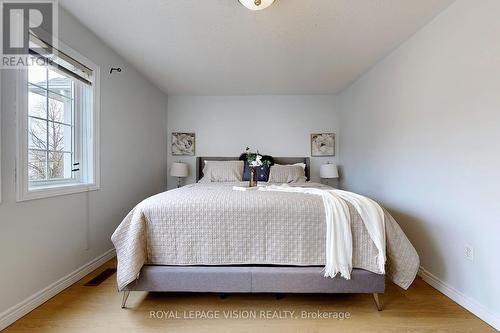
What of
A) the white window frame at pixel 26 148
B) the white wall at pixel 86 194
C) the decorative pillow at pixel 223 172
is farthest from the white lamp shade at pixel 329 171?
the white window frame at pixel 26 148

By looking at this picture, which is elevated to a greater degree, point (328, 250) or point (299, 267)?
point (328, 250)

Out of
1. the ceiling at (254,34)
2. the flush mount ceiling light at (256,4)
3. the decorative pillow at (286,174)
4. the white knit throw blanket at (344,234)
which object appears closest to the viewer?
the white knit throw blanket at (344,234)

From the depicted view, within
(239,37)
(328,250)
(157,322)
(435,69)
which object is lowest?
(157,322)

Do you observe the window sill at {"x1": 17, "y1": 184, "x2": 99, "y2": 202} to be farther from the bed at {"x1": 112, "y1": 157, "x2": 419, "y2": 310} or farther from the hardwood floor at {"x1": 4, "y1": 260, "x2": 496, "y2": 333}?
the hardwood floor at {"x1": 4, "y1": 260, "x2": 496, "y2": 333}

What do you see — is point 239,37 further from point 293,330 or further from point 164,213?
point 293,330

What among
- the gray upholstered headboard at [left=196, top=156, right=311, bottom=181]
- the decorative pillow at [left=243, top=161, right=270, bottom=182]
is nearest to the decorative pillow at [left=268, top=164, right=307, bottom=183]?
the decorative pillow at [left=243, top=161, right=270, bottom=182]

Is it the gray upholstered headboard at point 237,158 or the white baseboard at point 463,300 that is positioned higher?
the gray upholstered headboard at point 237,158

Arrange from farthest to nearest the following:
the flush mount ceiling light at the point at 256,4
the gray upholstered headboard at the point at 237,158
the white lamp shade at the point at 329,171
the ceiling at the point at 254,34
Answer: the gray upholstered headboard at the point at 237,158, the white lamp shade at the point at 329,171, the ceiling at the point at 254,34, the flush mount ceiling light at the point at 256,4

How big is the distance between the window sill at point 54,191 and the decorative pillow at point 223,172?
5.52ft

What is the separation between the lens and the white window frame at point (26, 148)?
5.65 ft

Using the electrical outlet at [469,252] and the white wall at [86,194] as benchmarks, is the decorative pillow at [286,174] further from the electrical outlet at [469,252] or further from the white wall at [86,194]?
the electrical outlet at [469,252]

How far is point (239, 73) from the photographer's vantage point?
11.3ft

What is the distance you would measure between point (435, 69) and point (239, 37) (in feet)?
5.95

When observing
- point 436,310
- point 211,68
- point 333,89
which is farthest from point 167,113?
point 436,310
